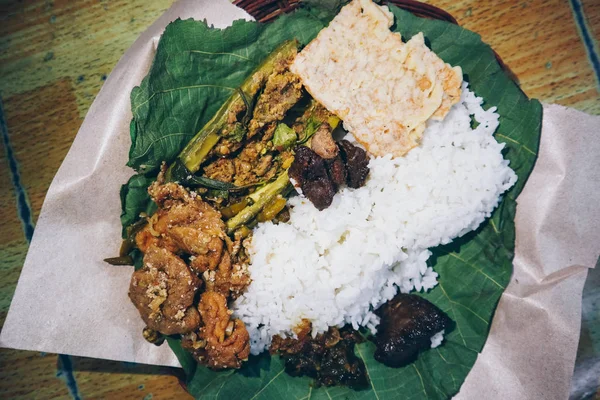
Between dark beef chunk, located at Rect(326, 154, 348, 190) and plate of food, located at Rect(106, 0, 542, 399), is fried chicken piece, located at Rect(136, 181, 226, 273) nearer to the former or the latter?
plate of food, located at Rect(106, 0, 542, 399)

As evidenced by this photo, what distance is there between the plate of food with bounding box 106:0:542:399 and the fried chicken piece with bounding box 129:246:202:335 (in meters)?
0.01

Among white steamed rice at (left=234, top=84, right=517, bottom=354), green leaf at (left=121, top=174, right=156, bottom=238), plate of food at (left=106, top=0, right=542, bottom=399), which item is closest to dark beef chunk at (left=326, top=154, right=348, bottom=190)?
plate of food at (left=106, top=0, right=542, bottom=399)

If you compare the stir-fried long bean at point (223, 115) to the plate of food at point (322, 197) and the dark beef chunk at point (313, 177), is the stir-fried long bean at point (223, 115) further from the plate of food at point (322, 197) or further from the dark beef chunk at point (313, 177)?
the dark beef chunk at point (313, 177)

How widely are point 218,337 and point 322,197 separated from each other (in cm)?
132

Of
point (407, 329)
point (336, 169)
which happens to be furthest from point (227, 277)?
point (407, 329)

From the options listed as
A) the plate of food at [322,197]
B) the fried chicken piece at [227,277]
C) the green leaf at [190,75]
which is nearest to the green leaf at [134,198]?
the plate of food at [322,197]

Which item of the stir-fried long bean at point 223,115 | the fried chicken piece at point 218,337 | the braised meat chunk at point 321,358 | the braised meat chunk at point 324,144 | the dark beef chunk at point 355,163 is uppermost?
the stir-fried long bean at point 223,115

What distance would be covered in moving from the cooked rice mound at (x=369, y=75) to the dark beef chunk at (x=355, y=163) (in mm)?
172

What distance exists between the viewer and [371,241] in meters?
3.10

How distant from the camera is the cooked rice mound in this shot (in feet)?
9.96

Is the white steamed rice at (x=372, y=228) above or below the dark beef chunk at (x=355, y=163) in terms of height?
below

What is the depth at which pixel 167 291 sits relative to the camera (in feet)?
9.43

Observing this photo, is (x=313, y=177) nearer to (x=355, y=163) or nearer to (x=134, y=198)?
(x=355, y=163)

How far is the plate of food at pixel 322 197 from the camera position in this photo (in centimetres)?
300
